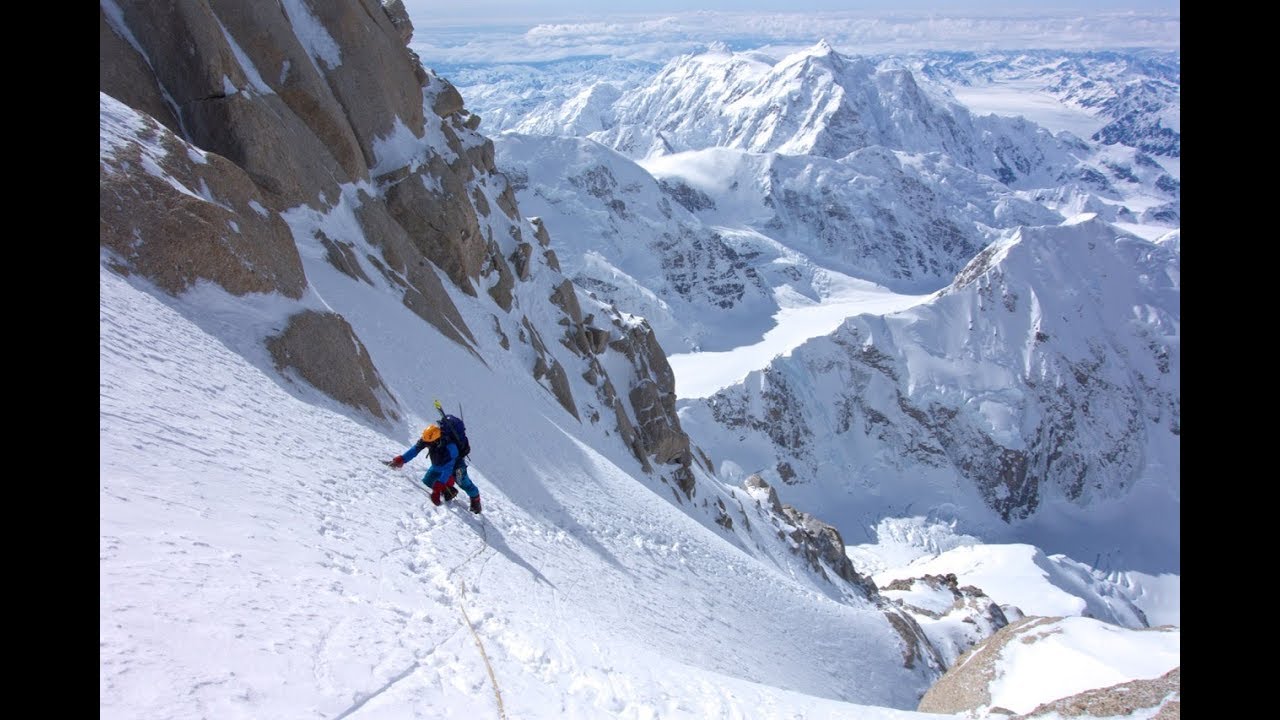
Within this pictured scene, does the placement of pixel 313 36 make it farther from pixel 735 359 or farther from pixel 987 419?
pixel 987 419

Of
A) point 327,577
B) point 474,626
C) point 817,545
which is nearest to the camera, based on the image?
point 327,577

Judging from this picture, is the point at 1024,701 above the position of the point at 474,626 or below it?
above

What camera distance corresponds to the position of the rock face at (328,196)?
13.2 metres

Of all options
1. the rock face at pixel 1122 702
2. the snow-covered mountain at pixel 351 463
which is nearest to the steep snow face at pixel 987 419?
the snow-covered mountain at pixel 351 463

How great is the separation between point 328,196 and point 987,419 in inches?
6258

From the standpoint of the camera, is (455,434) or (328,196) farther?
(328,196)

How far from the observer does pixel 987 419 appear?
15400 cm

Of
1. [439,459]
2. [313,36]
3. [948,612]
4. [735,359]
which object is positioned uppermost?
[735,359]

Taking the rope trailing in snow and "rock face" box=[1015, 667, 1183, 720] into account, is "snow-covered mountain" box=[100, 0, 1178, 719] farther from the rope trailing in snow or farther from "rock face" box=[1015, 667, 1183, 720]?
"rock face" box=[1015, 667, 1183, 720]

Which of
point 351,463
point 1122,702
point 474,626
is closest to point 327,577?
point 474,626

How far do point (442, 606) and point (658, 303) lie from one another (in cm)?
17321

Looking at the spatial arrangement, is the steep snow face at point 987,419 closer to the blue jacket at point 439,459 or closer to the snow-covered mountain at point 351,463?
the snow-covered mountain at point 351,463
